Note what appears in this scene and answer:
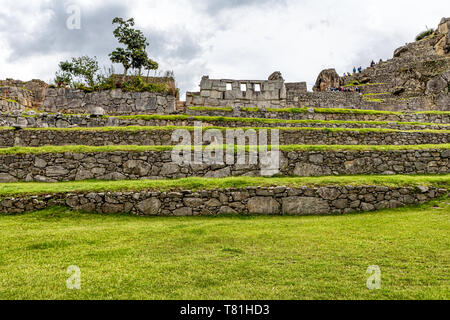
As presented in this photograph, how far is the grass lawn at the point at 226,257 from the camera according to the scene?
3.31 m

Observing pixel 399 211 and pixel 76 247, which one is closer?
pixel 76 247

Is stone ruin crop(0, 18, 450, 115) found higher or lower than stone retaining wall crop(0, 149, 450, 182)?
higher

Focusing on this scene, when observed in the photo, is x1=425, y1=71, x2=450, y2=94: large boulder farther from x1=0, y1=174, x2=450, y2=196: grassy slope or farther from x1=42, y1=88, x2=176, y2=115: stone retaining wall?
x1=42, y1=88, x2=176, y2=115: stone retaining wall

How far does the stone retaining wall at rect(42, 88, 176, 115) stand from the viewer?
17.7 meters

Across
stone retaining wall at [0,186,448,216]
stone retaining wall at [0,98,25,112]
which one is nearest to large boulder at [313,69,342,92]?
stone retaining wall at [0,186,448,216]

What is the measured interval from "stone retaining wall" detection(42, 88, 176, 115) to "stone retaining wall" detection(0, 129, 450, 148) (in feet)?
18.8

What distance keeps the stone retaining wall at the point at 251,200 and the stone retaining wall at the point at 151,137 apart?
5.37 meters

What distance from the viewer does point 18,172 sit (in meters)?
9.45

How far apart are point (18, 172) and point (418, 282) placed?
37.8 ft

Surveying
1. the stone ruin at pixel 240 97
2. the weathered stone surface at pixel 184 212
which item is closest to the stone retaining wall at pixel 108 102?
the stone ruin at pixel 240 97

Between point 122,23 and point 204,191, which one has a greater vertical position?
point 122,23
